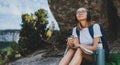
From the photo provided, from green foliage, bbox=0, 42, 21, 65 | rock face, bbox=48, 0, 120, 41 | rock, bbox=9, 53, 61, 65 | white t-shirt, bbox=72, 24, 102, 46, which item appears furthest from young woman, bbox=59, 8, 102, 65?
green foliage, bbox=0, 42, 21, 65

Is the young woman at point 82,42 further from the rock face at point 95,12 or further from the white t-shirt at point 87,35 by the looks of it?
the rock face at point 95,12

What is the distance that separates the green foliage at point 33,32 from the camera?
46.2 ft

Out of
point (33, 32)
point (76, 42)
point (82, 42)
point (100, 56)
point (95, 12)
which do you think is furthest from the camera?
point (33, 32)

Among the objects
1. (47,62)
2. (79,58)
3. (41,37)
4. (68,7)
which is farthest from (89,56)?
(41,37)

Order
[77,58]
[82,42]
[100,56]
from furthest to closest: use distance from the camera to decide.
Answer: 1. [82,42]
2. [77,58]
3. [100,56]

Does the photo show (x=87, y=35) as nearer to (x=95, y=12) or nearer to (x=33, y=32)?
(x=95, y=12)

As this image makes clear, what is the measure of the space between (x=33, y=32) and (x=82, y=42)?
7.27 meters

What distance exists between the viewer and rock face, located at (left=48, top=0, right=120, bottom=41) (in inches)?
493

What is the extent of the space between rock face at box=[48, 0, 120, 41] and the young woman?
546 centimetres

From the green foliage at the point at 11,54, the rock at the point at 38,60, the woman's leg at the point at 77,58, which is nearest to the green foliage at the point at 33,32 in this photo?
the green foliage at the point at 11,54

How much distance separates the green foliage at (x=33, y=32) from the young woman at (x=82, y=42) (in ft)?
23.5

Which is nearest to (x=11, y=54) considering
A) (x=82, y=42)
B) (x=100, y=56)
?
(x=82, y=42)

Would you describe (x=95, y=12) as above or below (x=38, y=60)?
above

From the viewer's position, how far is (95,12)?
12539 mm
